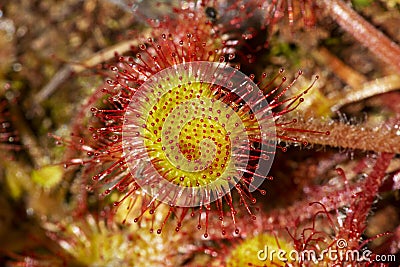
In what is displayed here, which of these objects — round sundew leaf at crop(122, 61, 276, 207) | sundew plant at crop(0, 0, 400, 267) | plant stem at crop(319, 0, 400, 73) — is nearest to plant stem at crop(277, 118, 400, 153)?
sundew plant at crop(0, 0, 400, 267)

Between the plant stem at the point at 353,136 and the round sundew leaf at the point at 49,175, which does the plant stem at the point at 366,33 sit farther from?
the round sundew leaf at the point at 49,175

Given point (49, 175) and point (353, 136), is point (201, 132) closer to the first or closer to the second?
point (353, 136)

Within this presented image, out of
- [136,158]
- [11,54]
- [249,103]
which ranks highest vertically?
[11,54]

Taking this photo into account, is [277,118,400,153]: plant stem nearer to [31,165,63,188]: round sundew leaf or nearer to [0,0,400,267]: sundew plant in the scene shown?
[0,0,400,267]: sundew plant

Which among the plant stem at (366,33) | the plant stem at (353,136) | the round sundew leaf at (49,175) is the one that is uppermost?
the plant stem at (366,33)

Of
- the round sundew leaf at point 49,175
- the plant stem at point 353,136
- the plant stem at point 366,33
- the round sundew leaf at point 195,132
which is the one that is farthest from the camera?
the round sundew leaf at point 49,175

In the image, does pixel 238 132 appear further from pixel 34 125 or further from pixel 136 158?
pixel 34 125

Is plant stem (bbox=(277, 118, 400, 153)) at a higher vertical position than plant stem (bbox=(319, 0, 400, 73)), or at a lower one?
lower

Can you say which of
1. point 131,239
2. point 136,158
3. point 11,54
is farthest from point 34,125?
point 136,158

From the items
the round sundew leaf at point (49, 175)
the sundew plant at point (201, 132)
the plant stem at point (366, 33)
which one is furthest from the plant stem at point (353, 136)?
the round sundew leaf at point (49, 175)
